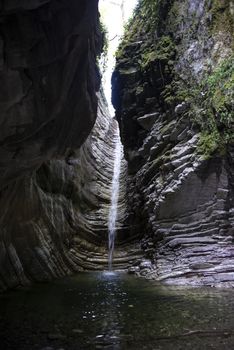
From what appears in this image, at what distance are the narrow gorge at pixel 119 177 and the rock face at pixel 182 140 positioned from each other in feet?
0.15

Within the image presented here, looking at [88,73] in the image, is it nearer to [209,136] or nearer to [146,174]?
[209,136]

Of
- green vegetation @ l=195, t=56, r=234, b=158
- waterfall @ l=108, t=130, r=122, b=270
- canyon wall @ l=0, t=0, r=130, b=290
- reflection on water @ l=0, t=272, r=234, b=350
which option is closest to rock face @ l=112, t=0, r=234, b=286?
green vegetation @ l=195, t=56, r=234, b=158

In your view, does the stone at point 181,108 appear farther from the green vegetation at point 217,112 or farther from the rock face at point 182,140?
the green vegetation at point 217,112

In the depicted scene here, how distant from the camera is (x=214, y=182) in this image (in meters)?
11.6

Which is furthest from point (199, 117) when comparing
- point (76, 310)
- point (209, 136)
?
point (76, 310)

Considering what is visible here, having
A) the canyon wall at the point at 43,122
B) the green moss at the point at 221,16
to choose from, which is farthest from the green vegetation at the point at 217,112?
the canyon wall at the point at 43,122

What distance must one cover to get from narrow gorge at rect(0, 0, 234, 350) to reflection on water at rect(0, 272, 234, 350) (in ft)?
0.12

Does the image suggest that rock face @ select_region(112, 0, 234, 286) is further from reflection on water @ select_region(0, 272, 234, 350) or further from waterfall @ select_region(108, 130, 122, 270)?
reflection on water @ select_region(0, 272, 234, 350)

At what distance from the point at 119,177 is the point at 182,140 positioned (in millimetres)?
7995

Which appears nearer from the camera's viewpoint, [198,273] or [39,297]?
[39,297]

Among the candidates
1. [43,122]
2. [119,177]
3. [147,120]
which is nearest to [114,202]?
[119,177]

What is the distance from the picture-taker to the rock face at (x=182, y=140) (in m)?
10.9

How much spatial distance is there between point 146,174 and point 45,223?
468 centimetres

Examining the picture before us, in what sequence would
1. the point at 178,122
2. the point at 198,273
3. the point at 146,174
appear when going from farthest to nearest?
the point at 146,174
the point at 178,122
the point at 198,273
